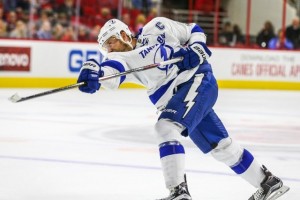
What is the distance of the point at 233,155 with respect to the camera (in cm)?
383

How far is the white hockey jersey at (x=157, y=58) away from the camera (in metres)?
3.64

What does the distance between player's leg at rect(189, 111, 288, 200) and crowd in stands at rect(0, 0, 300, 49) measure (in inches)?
320

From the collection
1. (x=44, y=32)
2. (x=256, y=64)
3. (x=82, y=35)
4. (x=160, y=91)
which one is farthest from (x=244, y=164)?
(x=256, y=64)

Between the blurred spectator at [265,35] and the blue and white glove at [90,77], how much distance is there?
36.5ft

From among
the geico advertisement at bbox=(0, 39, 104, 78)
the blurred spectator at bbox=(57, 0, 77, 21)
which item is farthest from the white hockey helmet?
the blurred spectator at bbox=(57, 0, 77, 21)

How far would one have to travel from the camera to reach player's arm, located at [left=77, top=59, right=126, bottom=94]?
133 inches

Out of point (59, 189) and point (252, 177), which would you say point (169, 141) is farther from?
point (59, 189)

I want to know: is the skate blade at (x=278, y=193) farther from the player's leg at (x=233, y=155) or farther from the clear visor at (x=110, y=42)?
the clear visor at (x=110, y=42)

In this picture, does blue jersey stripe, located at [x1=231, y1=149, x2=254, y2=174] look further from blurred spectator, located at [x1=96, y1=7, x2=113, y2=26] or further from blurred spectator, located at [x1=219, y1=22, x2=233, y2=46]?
blurred spectator, located at [x1=219, y1=22, x2=233, y2=46]

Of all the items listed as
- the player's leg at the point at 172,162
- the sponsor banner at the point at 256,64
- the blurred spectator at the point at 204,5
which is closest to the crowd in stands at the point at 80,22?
the sponsor banner at the point at 256,64

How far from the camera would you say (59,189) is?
4.10 meters

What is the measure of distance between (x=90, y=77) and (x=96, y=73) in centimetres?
5

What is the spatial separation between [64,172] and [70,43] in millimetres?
7733

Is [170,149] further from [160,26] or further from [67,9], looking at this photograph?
[67,9]
